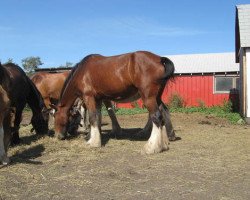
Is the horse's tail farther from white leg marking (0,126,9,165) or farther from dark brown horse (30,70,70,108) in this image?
dark brown horse (30,70,70,108)

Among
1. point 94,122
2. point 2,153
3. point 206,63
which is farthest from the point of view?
point 206,63

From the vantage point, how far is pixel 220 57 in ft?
111

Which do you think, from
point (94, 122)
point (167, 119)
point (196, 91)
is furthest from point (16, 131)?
point (196, 91)

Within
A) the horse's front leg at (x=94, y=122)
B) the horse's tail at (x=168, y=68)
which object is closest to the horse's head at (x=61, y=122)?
the horse's front leg at (x=94, y=122)

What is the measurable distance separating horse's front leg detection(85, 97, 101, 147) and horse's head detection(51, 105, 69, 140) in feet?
2.86

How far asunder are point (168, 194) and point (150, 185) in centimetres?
51

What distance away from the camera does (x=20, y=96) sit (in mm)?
9938

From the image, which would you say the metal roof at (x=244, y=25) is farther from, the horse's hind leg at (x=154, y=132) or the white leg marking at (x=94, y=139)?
the white leg marking at (x=94, y=139)

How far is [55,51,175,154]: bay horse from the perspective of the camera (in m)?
8.37

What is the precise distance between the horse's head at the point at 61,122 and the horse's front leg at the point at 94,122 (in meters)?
0.87

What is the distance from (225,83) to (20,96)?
701 inches

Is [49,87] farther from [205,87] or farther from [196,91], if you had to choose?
[205,87]

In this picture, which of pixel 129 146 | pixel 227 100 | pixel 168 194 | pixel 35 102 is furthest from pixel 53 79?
pixel 227 100

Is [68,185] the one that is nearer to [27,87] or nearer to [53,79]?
[27,87]
